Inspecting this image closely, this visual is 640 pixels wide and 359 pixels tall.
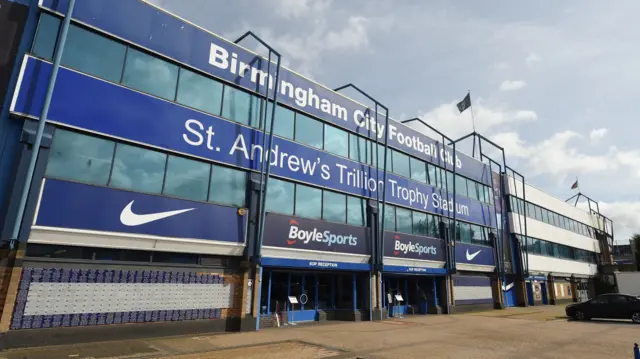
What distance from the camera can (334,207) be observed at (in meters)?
19.7

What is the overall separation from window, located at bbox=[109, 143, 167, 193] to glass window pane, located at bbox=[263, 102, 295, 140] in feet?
17.5

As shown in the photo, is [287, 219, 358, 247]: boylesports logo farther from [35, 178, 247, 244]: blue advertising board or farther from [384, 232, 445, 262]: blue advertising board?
[384, 232, 445, 262]: blue advertising board

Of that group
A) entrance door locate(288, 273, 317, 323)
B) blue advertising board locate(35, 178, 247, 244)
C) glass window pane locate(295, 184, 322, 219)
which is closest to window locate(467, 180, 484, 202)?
glass window pane locate(295, 184, 322, 219)

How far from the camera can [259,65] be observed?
698 inches

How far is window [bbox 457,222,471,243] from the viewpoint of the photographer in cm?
2807

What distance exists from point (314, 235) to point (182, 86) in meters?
8.72

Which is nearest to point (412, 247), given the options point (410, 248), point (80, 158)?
point (410, 248)

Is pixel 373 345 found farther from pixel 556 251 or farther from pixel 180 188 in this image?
pixel 556 251

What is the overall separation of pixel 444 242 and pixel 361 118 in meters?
10.6

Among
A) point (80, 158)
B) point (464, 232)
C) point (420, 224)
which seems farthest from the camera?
point (464, 232)

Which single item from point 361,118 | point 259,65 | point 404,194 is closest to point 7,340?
point 259,65

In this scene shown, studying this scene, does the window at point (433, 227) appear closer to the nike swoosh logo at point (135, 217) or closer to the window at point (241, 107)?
the window at point (241, 107)

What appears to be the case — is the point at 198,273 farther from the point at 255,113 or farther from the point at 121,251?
the point at 255,113

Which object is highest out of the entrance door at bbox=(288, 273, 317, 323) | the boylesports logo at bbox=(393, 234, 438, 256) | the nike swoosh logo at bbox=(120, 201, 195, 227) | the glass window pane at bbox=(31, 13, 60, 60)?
the glass window pane at bbox=(31, 13, 60, 60)
